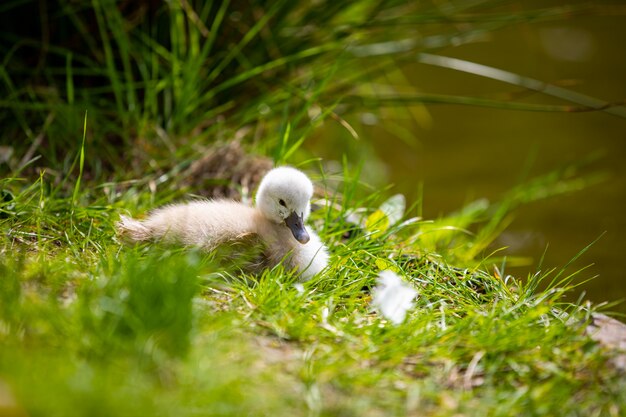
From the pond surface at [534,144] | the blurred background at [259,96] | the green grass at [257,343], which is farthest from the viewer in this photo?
the pond surface at [534,144]

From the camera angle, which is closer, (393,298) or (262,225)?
(393,298)

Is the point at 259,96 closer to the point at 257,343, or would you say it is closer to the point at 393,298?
the point at 393,298

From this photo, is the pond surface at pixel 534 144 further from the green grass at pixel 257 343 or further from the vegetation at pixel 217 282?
the green grass at pixel 257 343

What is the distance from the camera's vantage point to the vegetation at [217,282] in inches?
59.9

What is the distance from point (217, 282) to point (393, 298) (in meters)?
0.43

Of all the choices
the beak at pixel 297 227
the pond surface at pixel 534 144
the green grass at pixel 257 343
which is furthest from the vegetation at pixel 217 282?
the pond surface at pixel 534 144

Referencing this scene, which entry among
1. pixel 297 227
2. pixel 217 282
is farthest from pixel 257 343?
pixel 297 227

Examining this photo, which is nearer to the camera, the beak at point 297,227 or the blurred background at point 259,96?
the beak at point 297,227

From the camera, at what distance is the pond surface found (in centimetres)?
386

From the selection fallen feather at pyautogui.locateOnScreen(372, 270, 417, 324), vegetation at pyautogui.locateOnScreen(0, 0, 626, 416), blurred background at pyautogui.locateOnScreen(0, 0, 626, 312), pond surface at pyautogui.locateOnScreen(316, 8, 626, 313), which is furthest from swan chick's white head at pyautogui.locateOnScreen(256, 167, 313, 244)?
pond surface at pyautogui.locateOnScreen(316, 8, 626, 313)

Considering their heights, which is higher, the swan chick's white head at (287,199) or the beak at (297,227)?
the swan chick's white head at (287,199)

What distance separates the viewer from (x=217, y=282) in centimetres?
200

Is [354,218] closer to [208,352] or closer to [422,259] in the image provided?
[422,259]

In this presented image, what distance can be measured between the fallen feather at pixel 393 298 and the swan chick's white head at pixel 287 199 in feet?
0.95
